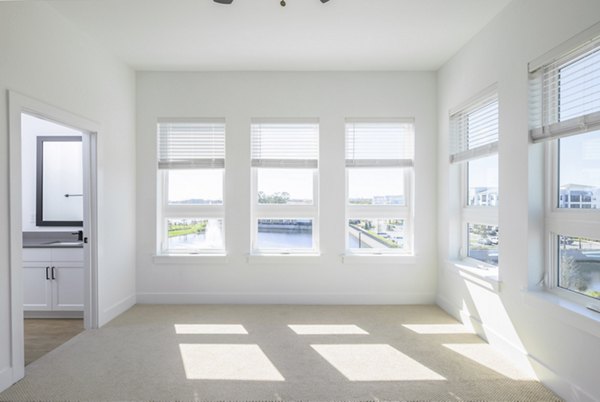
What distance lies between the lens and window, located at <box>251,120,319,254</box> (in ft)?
15.0

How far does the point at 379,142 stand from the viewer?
4.59 metres

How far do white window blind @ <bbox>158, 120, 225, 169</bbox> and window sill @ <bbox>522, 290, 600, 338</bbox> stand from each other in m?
3.63

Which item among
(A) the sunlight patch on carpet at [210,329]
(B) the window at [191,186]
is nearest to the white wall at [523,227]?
(A) the sunlight patch on carpet at [210,329]

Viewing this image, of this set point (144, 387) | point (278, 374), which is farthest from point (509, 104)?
point (144, 387)

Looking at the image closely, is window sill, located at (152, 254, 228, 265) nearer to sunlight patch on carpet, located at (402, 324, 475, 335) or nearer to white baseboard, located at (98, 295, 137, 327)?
white baseboard, located at (98, 295, 137, 327)

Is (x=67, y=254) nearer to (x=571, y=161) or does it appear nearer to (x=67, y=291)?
(x=67, y=291)

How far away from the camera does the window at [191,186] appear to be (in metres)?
4.57

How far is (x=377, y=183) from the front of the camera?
4633 millimetres

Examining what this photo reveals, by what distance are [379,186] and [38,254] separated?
4.14 metres

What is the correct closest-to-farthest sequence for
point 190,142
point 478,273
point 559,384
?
point 559,384 < point 478,273 < point 190,142

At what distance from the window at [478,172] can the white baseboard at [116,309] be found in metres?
4.05

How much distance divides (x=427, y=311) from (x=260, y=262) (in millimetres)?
2137

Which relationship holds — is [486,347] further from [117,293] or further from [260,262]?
[117,293]

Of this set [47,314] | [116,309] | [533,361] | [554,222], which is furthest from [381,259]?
[47,314]
